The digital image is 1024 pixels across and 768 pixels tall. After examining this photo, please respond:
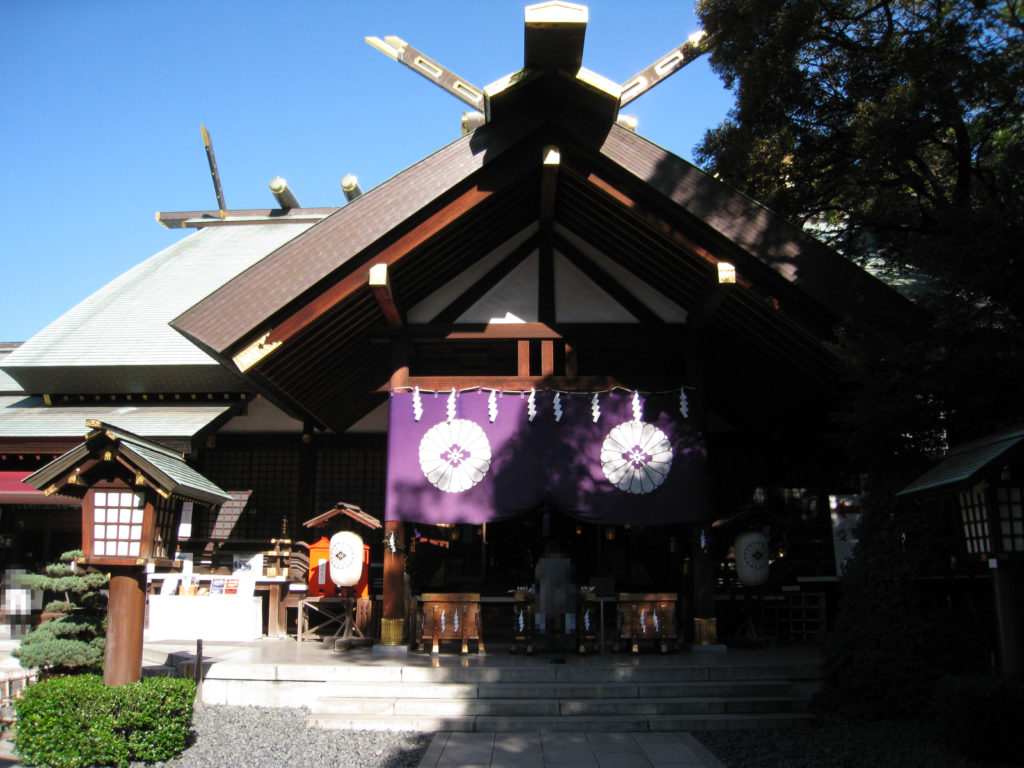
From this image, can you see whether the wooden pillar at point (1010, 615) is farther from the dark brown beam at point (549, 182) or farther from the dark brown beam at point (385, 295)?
the dark brown beam at point (385, 295)

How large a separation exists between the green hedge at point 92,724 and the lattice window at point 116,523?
1.11 m

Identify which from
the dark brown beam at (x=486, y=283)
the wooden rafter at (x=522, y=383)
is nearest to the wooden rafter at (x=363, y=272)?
the dark brown beam at (x=486, y=283)

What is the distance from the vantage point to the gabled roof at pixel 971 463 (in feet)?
20.1

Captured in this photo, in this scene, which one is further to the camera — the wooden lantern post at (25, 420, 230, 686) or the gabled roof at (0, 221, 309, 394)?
the gabled roof at (0, 221, 309, 394)

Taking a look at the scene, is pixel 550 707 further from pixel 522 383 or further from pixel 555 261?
pixel 555 261

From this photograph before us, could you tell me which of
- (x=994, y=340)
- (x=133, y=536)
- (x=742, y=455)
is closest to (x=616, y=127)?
(x=994, y=340)

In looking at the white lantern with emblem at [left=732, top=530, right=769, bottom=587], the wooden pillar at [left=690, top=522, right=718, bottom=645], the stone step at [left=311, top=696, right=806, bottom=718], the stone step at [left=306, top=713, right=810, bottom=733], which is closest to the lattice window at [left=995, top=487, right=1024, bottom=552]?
the stone step at [left=306, top=713, right=810, bottom=733]

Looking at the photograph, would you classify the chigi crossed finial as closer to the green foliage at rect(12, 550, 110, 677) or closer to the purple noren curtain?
the purple noren curtain

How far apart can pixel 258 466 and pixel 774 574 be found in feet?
28.8

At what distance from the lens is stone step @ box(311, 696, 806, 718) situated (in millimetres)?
7801

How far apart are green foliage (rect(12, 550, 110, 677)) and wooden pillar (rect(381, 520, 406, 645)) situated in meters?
3.64

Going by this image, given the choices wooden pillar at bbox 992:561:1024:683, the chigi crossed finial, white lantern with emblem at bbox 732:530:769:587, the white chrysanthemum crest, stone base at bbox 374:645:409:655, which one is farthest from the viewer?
white lantern with emblem at bbox 732:530:769:587

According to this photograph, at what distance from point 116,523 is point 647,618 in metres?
6.22

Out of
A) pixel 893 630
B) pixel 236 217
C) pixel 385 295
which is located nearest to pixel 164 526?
pixel 385 295
